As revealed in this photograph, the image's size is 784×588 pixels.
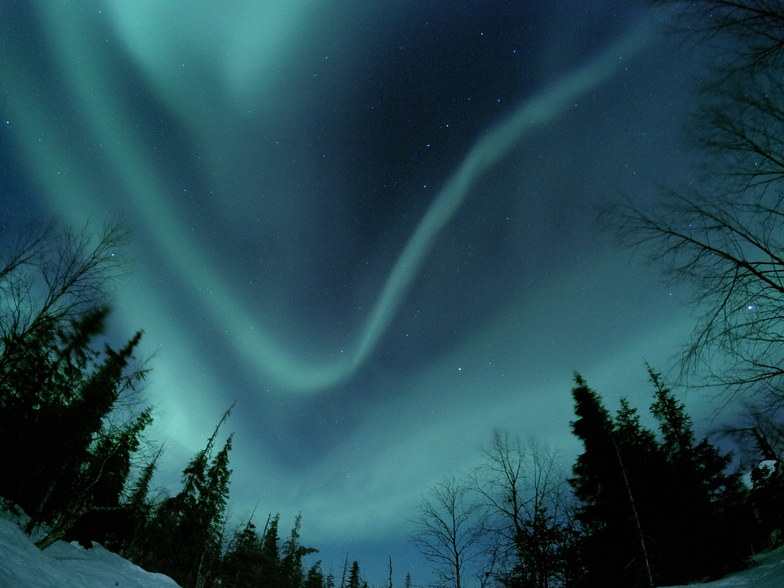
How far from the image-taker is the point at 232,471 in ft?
109

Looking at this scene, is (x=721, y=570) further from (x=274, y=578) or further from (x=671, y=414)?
(x=274, y=578)

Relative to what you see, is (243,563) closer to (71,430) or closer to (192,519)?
(192,519)

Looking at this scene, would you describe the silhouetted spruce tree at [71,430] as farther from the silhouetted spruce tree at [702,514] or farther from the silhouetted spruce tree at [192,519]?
the silhouetted spruce tree at [702,514]

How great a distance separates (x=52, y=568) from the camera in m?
8.86

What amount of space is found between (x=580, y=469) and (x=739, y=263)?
1734 centimetres

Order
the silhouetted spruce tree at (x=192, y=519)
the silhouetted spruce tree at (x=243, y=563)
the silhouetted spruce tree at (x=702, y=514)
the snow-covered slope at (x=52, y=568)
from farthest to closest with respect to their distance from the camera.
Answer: the silhouetted spruce tree at (x=243, y=563) < the silhouetted spruce tree at (x=192, y=519) < the silhouetted spruce tree at (x=702, y=514) < the snow-covered slope at (x=52, y=568)

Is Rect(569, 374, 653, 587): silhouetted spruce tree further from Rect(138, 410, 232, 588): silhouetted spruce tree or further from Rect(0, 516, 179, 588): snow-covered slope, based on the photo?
Rect(138, 410, 232, 588): silhouetted spruce tree

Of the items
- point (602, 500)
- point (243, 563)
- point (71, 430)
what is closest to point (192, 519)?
point (243, 563)

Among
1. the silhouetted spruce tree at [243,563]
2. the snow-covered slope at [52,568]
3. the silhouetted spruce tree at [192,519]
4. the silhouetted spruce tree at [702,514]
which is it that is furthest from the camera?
the silhouetted spruce tree at [243,563]

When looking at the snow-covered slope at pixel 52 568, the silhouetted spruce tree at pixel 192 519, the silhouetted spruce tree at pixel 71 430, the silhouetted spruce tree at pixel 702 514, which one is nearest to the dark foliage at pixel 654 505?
the silhouetted spruce tree at pixel 702 514

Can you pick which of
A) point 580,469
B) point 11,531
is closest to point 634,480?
point 580,469

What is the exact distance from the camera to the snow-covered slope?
672 cm

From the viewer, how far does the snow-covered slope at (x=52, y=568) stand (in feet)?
22.0

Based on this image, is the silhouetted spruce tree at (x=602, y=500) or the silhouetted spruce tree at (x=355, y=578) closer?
the silhouetted spruce tree at (x=602, y=500)
